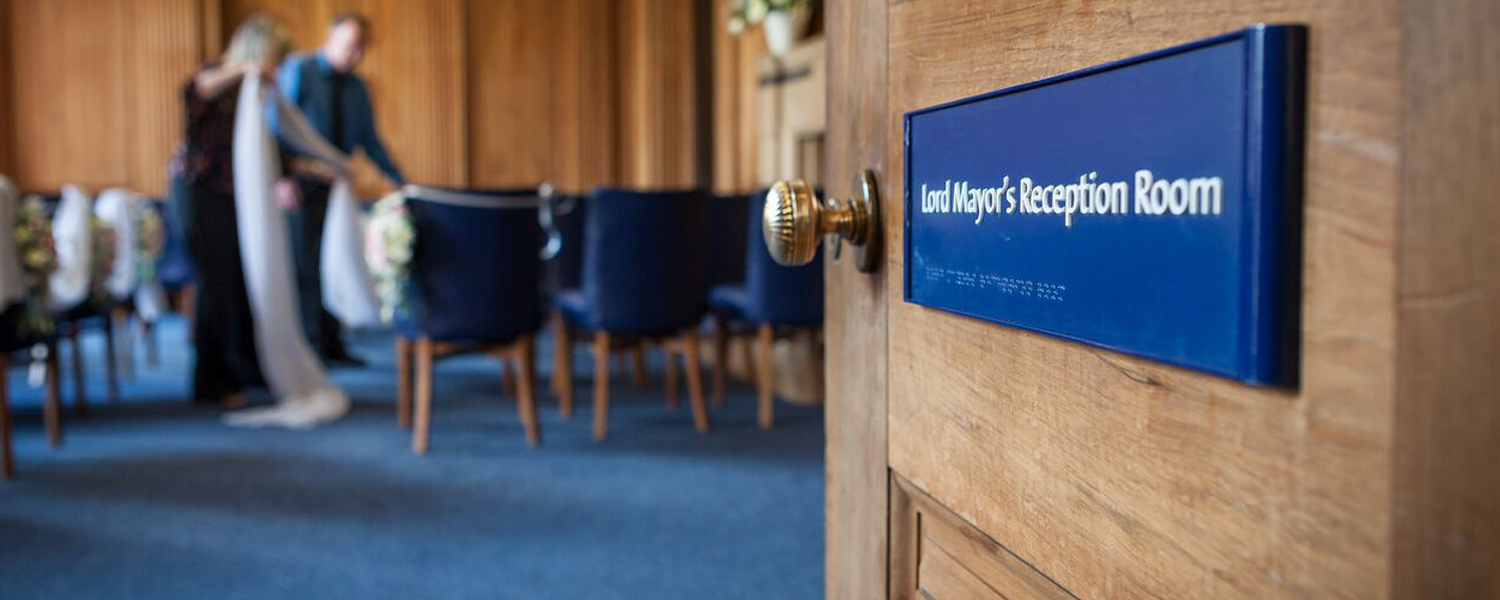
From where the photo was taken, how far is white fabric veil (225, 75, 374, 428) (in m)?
3.86

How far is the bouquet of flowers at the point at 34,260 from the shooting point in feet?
10.6

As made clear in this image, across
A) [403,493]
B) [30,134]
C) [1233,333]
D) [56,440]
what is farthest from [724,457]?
[30,134]

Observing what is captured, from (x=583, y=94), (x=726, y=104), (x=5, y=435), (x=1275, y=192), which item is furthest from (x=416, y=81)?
(x=1275, y=192)

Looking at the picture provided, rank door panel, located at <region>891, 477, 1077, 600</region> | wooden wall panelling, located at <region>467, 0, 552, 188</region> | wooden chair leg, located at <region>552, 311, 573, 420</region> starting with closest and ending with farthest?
door panel, located at <region>891, 477, 1077, 600</region> < wooden chair leg, located at <region>552, 311, 573, 420</region> < wooden wall panelling, located at <region>467, 0, 552, 188</region>

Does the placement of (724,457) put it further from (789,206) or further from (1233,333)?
(1233,333)

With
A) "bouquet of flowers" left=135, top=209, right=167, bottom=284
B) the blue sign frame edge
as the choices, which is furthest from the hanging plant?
the blue sign frame edge

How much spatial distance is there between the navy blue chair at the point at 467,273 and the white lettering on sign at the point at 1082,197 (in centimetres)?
298

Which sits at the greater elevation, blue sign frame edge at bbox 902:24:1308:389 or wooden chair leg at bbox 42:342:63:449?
blue sign frame edge at bbox 902:24:1308:389

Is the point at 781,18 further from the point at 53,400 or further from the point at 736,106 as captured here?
the point at 53,400

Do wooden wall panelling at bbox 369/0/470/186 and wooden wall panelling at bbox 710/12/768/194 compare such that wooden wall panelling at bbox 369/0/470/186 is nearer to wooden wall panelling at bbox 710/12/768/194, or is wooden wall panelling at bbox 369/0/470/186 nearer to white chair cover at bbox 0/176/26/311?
wooden wall panelling at bbox 710/12/768/194

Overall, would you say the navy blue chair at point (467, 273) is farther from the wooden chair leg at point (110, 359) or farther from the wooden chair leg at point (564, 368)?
the wooden chair leg at point (110, 359)

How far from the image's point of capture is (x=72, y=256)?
3949mm

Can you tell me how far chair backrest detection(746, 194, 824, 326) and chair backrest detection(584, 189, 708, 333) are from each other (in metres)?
0.21

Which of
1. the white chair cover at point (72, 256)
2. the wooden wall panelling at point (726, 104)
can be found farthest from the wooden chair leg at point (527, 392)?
the wooden wall panelling at point (726, 104)
